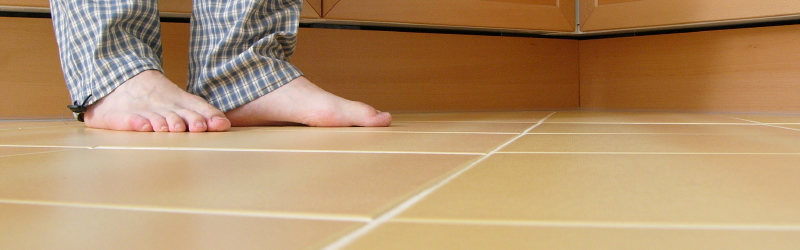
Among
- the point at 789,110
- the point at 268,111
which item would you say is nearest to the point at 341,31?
the point at 268,111

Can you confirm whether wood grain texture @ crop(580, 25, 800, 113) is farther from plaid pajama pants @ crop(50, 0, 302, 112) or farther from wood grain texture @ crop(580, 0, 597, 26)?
plaid pajama pants @ crop(50, 0, 302, 112)

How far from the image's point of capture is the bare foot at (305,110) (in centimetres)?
93

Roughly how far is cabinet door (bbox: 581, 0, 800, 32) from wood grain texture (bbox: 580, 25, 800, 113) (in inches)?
6.3

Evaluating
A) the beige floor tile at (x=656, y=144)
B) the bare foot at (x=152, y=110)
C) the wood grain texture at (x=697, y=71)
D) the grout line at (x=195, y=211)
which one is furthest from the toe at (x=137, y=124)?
the wood grain texture at (x=697, y=71)

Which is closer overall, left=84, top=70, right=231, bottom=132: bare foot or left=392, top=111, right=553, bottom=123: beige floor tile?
left=84, top=70, right=231, bottom=132: bare foot

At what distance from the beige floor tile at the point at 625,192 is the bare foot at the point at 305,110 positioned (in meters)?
0.50

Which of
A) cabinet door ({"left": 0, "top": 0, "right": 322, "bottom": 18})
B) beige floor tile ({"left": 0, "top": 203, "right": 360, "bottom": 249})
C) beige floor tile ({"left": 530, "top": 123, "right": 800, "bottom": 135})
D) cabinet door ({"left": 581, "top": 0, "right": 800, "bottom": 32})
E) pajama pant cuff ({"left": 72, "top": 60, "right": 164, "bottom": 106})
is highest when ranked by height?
cabinet door ({"left": 0, "top": 0, "right": 322, "bottom": 18})

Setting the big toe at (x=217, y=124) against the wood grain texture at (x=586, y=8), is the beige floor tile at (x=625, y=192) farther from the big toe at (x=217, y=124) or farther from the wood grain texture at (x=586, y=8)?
the wood grain texture at (x=586, y=8)

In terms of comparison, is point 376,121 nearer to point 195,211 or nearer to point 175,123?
point 175,123

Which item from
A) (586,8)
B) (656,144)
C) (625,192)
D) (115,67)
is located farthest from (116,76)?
(586,8)

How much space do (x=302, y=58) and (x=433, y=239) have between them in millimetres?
1406

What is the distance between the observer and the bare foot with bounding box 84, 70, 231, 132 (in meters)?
0.84

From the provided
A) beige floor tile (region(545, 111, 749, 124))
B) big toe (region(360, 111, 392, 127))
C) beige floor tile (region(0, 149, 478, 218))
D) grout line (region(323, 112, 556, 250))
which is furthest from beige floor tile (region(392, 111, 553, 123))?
grout line (region(323, 112, 556, 250))

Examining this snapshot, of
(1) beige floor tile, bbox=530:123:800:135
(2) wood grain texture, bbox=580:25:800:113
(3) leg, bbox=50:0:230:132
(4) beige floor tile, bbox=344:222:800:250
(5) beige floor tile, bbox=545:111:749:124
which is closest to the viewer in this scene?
(4) beige floor tile, bbox=344:222:800:250
